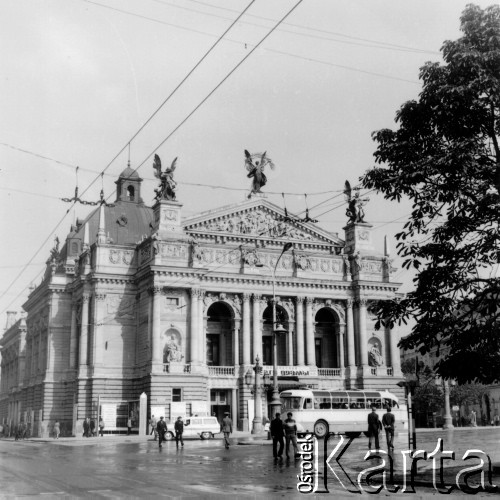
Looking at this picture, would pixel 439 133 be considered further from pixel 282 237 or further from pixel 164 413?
pixel 282 237

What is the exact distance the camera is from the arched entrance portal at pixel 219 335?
67500 mm

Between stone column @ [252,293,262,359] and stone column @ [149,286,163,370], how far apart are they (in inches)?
346

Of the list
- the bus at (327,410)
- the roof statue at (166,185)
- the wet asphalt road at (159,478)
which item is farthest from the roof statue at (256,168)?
the wet asphalt road at (159,478)

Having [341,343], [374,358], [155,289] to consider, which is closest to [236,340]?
[155,289]

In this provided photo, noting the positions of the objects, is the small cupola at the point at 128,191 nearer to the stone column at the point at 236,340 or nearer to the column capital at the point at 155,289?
the column capital at the point at 155,289

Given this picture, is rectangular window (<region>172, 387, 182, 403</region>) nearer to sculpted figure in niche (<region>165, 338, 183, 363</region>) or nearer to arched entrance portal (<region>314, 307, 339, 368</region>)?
sculpted figure in niche (<region>165, 338, 183, 363</region>)

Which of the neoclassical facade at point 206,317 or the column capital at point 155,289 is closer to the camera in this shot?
the column capital at point 155,289

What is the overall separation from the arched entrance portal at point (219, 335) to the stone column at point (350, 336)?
11.2 m

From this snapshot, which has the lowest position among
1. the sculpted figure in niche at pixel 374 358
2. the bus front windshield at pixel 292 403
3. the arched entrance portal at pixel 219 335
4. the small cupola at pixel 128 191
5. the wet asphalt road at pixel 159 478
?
the wet asphalt road at pixel 159 478

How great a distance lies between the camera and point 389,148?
69.9 ft

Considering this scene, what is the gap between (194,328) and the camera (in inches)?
2494

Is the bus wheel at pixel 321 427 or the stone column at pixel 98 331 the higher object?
the stone column at pixel 98 331

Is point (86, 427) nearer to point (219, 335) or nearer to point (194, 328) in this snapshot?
point (194, 328)

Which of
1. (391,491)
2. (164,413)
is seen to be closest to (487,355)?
(391,491)
